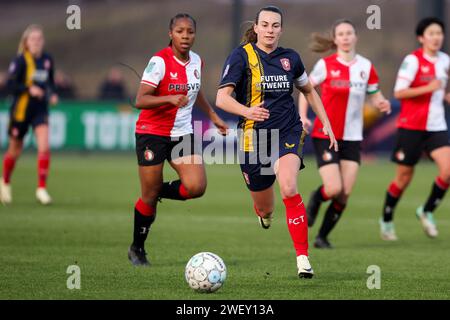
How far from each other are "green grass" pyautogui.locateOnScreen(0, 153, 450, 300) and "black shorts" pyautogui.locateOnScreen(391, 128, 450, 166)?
38.4 inches

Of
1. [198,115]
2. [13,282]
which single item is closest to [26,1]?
[198,115]

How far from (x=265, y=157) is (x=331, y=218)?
8.31 feet

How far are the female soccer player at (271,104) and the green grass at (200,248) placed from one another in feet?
2.22

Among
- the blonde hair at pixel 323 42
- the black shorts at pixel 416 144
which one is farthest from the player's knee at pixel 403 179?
the blonde hair at pixel 323 42

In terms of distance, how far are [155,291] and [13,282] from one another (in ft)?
3.98

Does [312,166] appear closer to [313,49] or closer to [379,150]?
[379,150]

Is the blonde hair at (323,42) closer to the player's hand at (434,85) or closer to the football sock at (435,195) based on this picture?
the player's hand at (434,85)

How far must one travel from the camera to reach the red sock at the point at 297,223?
26.8 feet

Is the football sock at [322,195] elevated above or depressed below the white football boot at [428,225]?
above

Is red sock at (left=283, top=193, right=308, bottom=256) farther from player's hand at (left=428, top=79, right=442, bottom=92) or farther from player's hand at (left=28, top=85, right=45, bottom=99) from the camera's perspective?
player's hand at (left=28, top=85, right=45, bottom=99)

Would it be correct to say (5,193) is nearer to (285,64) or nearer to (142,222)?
(142,222)

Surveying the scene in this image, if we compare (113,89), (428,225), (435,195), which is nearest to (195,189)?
(428,225)

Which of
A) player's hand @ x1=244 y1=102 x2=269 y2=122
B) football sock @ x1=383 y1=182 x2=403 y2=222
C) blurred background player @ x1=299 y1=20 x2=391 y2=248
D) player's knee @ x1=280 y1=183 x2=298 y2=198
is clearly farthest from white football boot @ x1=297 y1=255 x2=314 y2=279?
football sock @ x1=383 y1=182 x2=403 y2=222

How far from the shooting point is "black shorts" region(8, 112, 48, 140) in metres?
14.6
